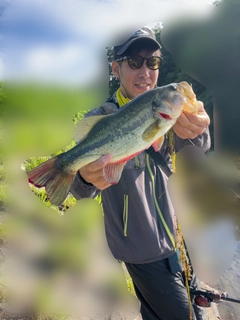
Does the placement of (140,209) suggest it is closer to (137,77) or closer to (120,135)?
(120,135)

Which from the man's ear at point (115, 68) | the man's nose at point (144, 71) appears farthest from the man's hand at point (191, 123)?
the man's ear at point (115, 68)

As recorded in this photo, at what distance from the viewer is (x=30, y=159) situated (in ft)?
18.7

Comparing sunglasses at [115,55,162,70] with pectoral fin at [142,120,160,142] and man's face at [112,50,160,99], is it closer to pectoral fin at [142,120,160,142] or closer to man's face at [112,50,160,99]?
man's face at [112,50,160,99]

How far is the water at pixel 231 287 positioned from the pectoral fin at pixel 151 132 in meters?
3.59

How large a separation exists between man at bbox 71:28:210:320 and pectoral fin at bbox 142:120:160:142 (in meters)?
0.46

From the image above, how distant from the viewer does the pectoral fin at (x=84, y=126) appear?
76.4 inches

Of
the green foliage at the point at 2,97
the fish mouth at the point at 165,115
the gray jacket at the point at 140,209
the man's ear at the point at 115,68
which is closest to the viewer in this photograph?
the fish mouth at the point at 165,115

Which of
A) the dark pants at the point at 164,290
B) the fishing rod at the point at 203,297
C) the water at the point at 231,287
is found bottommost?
the water at the point at 231,287

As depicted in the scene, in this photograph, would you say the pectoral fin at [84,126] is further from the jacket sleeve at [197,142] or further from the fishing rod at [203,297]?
the fishing rod at [203,297]

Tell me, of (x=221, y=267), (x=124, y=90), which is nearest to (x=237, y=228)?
(x=221, y=267)

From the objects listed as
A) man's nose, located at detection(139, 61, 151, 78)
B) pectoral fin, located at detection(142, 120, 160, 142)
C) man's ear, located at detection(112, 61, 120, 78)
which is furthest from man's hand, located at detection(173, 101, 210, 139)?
man's ear, located at detection(112, 61, 120, 78)

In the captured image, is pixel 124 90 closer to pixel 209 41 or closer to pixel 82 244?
pixel 209 41

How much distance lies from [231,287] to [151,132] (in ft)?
14.4

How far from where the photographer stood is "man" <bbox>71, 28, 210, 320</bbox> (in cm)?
230
